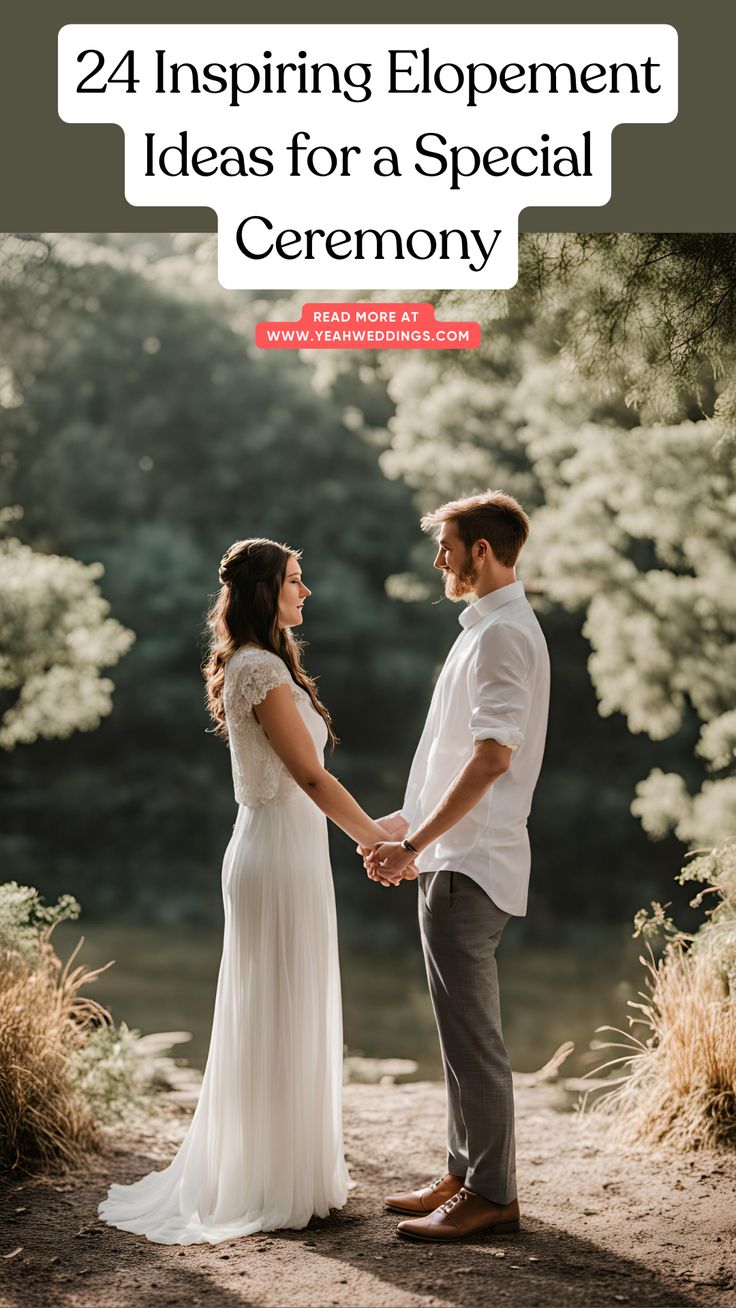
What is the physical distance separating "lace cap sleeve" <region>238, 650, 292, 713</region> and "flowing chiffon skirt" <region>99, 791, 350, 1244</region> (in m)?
0.29

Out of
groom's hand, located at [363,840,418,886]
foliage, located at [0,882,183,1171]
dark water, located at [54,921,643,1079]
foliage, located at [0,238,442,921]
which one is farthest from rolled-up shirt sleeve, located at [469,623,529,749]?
foliage, located at [0,238,442,921]

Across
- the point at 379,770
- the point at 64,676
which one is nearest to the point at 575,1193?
the point at 64,676

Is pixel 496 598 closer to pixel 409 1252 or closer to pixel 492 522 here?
pixel 492 522

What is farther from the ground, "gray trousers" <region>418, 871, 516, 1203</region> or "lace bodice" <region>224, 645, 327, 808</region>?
"lace bodice" <region>224, 645, 327, 808</region>

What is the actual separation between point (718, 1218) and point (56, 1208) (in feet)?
5.40

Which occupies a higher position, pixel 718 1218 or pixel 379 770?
pixel 379 770

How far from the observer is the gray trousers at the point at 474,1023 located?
2.87 metres

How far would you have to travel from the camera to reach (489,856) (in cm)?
288

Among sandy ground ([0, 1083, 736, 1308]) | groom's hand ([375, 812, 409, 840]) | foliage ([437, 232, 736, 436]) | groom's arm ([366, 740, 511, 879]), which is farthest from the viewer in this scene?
foliage ([437, 232, 736, 436])

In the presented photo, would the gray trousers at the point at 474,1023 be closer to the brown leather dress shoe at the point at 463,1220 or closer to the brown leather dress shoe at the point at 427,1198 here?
the brown leather dress shoe at the point at 463,1220

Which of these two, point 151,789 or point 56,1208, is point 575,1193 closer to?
point 56,1208

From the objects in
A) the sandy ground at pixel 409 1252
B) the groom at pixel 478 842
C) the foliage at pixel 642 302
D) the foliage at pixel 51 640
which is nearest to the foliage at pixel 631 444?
the foliage at pixel 642 302

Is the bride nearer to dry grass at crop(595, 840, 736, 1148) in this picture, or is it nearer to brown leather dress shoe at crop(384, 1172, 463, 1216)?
brown leather dress shoe at crop(384, 1172, 463, 1216)

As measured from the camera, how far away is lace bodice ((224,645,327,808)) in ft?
9.68
